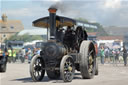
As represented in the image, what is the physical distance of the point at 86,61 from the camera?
41.2 ft

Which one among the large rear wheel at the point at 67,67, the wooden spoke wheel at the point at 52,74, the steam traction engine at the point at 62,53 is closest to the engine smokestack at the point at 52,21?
the steam traction engine at the point at 62,53

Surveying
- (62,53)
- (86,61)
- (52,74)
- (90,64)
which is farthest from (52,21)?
(90,64)

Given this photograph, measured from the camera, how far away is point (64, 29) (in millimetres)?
13492

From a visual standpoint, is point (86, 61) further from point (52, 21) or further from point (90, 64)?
point (52, 21)

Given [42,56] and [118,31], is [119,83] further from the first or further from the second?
[118,31]

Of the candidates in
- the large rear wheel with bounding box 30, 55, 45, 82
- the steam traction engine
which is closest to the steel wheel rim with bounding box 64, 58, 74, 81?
the steam traction engine

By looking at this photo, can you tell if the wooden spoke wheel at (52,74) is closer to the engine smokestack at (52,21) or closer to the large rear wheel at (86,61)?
the large rear wheel at (86,61)

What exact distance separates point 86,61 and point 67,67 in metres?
0.83

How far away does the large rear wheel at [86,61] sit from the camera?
12.5 metres

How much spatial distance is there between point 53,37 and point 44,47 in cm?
55

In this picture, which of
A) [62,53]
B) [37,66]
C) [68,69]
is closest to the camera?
[68,69]

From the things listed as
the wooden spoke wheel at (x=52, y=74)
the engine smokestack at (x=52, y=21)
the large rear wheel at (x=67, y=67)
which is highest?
the engine smokestack at (x=52, y=21)

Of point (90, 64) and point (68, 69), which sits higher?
point (90, 64)

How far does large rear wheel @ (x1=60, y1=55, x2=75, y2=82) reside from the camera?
11.7 m
